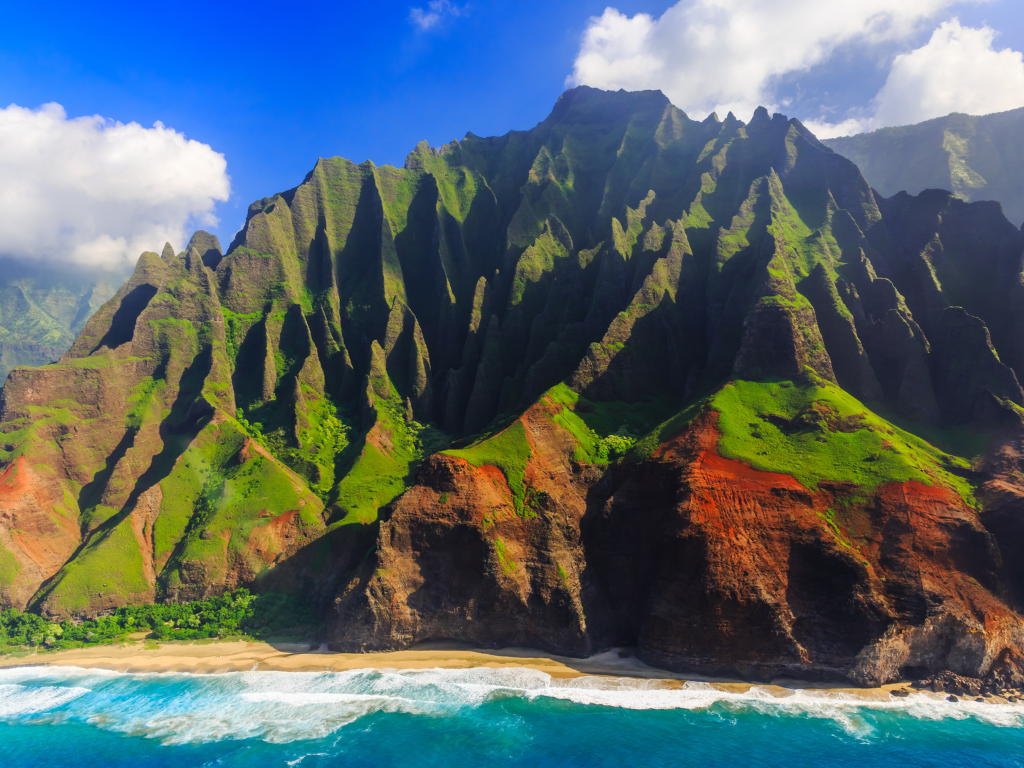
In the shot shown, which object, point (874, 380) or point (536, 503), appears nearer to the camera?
point (536, 503)

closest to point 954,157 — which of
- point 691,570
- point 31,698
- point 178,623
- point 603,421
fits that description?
point 603,421

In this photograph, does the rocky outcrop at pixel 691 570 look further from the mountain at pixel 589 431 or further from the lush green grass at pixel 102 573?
the lush green grass at pixel 102 573

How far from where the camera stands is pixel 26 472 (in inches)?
2692

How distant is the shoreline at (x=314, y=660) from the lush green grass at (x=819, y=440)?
2338 centimetres

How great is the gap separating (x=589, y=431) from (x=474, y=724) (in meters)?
36.1

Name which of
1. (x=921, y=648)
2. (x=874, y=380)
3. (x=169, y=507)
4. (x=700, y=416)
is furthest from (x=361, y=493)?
(x=874, y=380)

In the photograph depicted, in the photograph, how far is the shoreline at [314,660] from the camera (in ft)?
166

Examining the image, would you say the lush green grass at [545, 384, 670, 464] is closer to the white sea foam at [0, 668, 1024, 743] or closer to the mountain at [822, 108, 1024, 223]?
the white sea foam at [0, 668, 1024, 743]

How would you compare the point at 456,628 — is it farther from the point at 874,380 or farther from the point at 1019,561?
the point at 874,380

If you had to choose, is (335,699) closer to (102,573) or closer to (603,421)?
(102,573)

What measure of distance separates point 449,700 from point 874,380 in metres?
64.4

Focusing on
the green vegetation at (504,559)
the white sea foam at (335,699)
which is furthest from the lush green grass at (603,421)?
the white sea foam at (335,699)

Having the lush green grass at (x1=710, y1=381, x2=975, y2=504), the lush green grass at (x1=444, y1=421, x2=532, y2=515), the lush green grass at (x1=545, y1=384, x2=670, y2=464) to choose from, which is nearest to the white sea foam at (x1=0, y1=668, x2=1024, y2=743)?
the lush green grass at (x1=444, y1=421, x2=532, y2=515)

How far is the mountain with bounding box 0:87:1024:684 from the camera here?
48312mm
